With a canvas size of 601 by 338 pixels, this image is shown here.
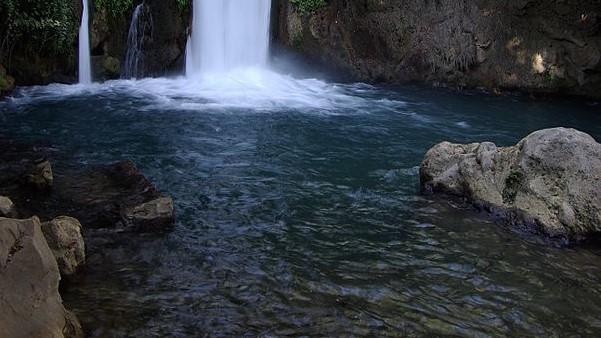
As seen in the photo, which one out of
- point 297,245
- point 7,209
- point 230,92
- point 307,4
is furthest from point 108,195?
point 307,4

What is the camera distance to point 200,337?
15.8 ft

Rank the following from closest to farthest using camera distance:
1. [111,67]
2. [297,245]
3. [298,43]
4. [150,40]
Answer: [297,245] < [111,67] < [150,40] < [298,43]

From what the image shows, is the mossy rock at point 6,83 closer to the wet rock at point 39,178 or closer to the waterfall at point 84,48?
the waterfall at point 84,48

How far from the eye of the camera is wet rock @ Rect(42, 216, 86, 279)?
18.1 ft

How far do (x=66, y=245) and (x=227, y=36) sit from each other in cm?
1496

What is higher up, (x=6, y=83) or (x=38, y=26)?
(x=38, y=26)

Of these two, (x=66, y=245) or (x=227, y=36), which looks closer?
(x=66, y=245)

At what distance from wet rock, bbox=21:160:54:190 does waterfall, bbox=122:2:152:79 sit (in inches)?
383

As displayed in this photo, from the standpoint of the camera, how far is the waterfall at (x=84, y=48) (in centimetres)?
1569

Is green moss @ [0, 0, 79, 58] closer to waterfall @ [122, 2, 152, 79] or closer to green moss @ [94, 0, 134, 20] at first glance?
green moss @ [94, 0, 134, 20]

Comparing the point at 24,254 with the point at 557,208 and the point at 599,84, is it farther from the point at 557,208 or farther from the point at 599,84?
the point at 599,84

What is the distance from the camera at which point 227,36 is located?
772 inches

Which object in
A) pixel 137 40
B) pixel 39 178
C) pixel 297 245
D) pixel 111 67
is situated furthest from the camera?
pixel 137 40

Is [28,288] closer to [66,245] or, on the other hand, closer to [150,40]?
[66,245]
